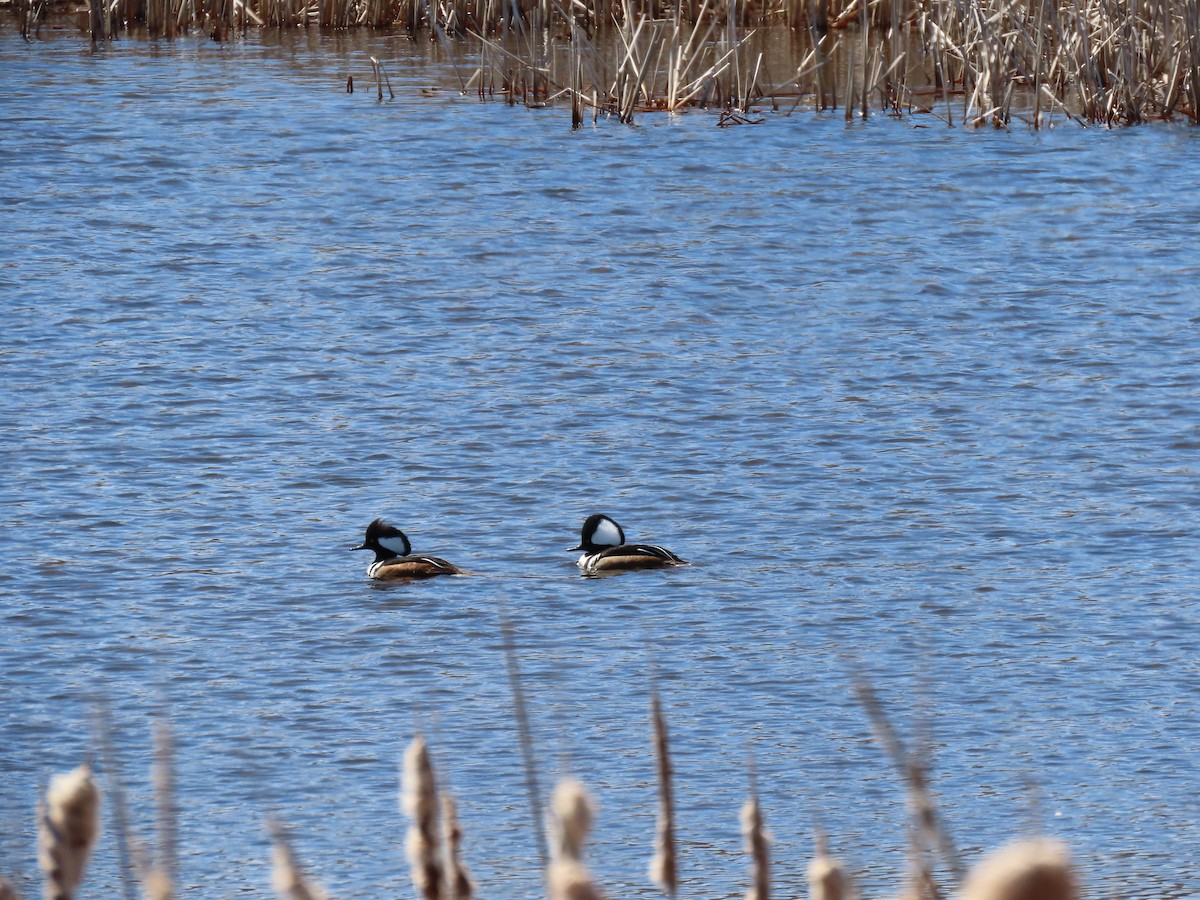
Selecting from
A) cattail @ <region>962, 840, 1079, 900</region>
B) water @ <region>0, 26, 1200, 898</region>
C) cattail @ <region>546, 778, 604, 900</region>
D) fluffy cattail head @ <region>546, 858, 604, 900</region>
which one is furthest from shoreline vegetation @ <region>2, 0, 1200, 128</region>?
cattail @ <region>962, 840, 1079, 900</region>

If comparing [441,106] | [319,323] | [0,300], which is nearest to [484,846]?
[319,323]

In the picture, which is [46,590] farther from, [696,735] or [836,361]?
[836,361]

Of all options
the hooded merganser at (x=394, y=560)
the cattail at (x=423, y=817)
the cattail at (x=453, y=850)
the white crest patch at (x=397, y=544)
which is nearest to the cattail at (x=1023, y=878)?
the cattail at (x=423, y=817)

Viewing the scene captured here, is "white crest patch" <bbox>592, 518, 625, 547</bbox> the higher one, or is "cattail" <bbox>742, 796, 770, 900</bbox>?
"cattail" <bbox>742, 796, 770, 900</bbox>

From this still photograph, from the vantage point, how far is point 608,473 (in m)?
9.06

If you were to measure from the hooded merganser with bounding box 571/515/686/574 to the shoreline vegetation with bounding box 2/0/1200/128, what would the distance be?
8428 mm

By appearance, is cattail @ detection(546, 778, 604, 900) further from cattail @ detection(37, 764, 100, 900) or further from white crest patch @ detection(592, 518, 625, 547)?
white crest patch @ detection(592, 518, 625, 547)

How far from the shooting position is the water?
217 inches

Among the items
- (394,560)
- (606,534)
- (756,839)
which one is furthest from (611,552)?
(756,839)

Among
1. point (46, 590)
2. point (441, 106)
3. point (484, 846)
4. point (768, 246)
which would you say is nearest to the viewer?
point (484, 846)

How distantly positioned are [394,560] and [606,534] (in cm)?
83

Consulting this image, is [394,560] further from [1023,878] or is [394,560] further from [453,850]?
[1023,878]

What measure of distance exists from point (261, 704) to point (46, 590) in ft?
5.22

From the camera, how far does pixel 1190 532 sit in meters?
7.84
